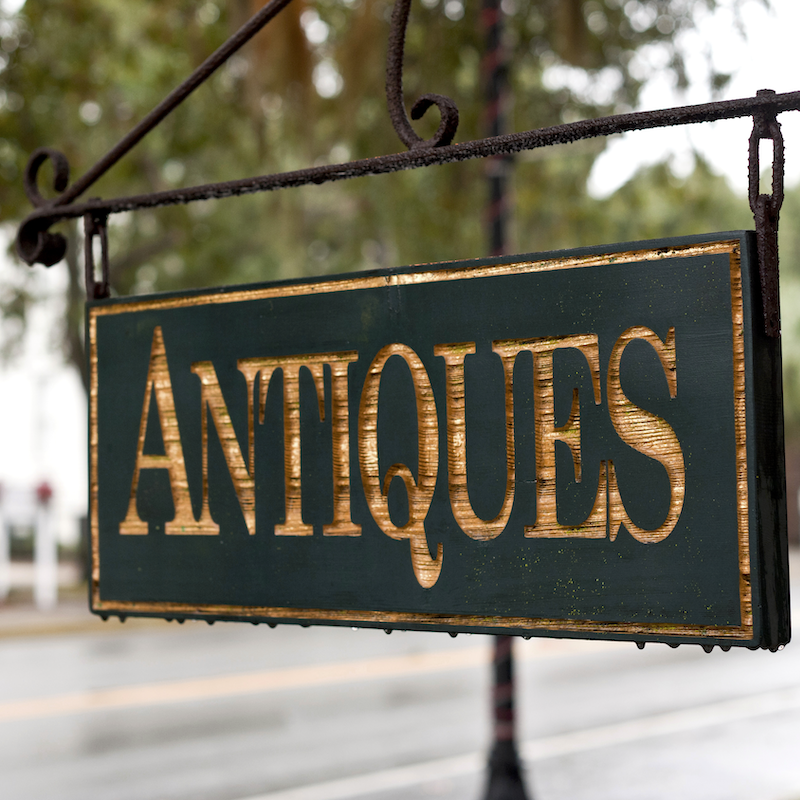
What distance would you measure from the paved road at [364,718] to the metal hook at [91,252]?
5.45 metres

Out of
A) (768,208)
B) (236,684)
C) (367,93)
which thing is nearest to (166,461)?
(768,208)

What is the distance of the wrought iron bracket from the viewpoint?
1539 millimetres

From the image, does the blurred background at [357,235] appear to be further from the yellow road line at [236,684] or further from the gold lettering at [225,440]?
the gold lettering at [225,440]

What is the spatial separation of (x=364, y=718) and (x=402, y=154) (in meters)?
8.17

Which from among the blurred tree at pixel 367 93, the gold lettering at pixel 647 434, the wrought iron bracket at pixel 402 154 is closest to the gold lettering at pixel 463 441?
the gold lettering at pixel 647 434

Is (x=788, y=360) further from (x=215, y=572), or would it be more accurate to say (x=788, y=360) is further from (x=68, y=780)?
(x=215, y=572)

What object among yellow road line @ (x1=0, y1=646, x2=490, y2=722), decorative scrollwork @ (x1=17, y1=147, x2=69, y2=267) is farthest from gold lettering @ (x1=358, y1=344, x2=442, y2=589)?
yellow road line @ (x1=0, y1=646, x2=490, y2=722)

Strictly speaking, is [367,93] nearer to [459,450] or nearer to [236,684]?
[459,450]

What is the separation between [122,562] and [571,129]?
1.17 m

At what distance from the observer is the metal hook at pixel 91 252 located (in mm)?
2135

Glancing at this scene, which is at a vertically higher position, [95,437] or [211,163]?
[211,163]

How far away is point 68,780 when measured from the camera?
7250 mm

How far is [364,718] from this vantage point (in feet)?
30.5

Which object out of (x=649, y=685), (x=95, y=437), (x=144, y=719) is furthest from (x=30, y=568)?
(x=95, y=437)
